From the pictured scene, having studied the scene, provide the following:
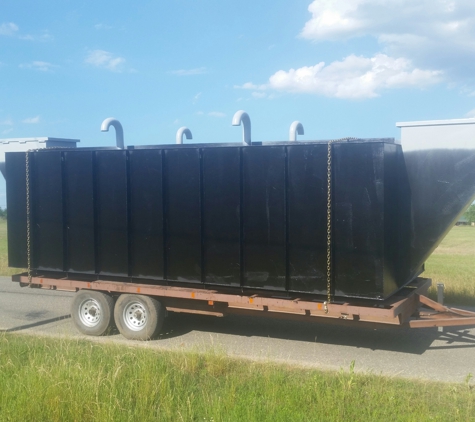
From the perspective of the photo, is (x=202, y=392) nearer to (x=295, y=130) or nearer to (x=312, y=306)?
(x=312, y=306)

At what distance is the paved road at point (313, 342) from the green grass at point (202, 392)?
1.98 feet

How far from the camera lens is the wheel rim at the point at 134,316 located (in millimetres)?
9125

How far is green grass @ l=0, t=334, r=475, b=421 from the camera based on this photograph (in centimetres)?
521

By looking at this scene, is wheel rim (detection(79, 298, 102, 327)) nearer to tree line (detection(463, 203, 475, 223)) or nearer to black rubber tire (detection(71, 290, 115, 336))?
black rubber tire (detection(71, 290, 115, 336))

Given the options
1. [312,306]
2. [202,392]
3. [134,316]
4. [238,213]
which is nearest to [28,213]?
[134,316]

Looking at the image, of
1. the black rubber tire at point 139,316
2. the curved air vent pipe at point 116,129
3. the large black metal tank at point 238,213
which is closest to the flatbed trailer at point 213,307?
the black rubber tire at point 139,316

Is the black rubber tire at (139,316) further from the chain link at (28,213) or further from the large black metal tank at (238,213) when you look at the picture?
the chain link at (28,213)

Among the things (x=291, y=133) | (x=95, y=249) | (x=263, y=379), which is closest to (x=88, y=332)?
(x=95, y=249)

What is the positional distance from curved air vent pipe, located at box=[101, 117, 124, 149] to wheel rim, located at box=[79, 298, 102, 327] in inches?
107

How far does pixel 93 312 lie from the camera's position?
956cm

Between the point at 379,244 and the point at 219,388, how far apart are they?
9.05 feet

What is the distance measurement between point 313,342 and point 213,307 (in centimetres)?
165

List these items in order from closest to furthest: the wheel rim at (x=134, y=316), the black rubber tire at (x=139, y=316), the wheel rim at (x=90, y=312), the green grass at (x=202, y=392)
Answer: the green grass at (x=202, y=392) → the black rubber tire at (x=139, y=316) → the wheel rim at (x=134, y=316) → the wheel rim at (x=90, y=312)

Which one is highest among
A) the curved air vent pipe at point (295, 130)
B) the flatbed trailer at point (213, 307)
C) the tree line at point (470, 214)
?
the curved air vent pipe at point (295, 130)
